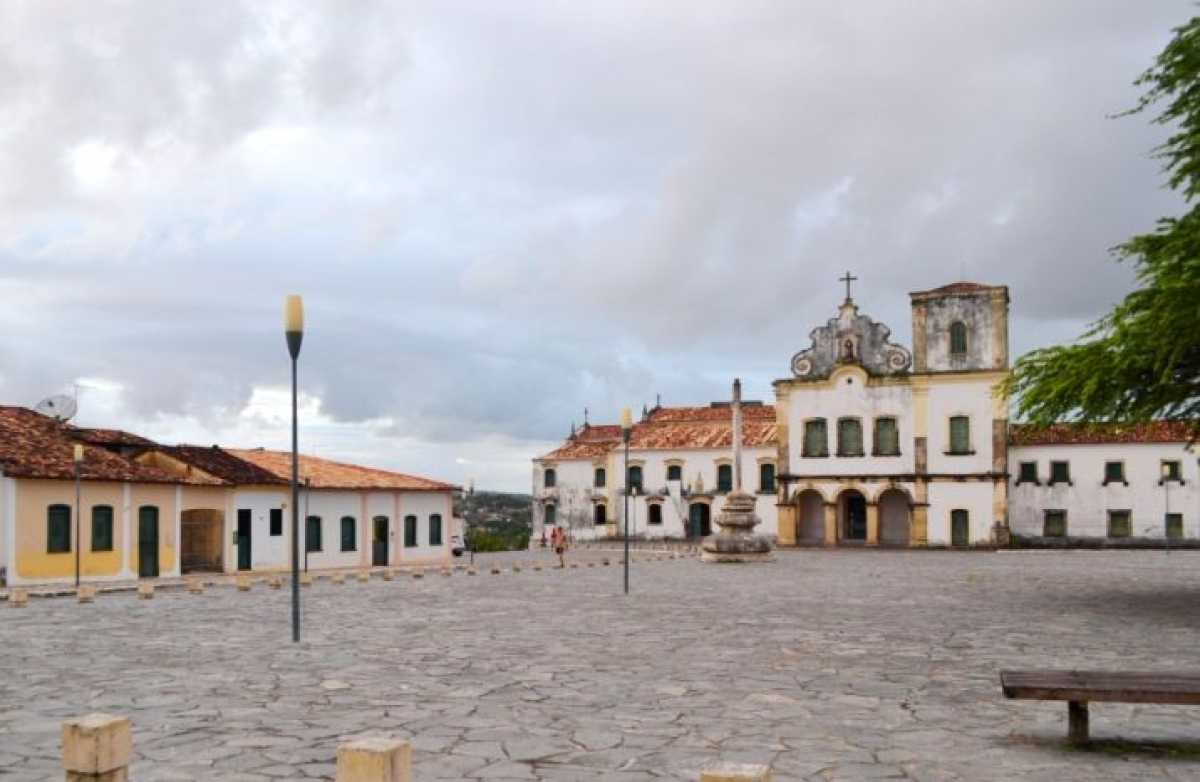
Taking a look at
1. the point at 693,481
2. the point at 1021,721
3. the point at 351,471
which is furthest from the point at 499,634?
the point at 693,481

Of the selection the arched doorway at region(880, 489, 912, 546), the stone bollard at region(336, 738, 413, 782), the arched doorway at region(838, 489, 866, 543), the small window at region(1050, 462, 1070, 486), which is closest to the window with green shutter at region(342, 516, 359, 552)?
the arched doorway at region(838, 489, 866, 543)

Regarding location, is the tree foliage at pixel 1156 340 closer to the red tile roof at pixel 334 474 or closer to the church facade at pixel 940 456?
the red tile roof at pixel 334 474

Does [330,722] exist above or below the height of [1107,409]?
below

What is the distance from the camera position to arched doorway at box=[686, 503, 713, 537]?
187 feet

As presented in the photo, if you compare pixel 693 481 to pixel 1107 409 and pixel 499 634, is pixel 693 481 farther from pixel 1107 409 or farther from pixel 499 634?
pixel 499 634

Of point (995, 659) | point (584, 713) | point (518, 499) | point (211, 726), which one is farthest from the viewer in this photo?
point (518, 499)

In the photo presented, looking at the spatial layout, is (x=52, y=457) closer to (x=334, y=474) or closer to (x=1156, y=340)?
(x=334, y=474)

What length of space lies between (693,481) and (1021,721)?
49.1 m

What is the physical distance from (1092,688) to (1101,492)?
1744 inches

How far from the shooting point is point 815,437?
167 ft

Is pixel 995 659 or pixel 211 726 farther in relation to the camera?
pixel 995 659

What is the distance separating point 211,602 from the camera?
19.0 m

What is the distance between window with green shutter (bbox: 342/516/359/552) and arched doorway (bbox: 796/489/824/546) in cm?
2220

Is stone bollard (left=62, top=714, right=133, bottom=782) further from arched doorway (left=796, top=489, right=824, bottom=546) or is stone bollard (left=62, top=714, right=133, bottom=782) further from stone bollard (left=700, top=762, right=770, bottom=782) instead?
arched doorway (left=796, top=489, right=824, bottom=546)
